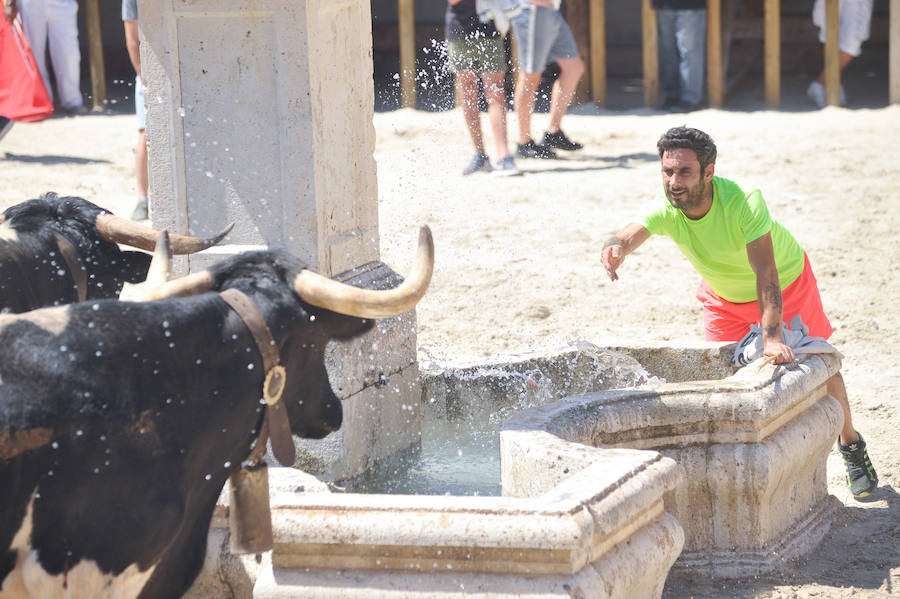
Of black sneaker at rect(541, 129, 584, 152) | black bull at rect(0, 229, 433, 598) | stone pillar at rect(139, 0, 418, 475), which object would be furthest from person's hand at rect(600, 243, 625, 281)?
black sneaker at rect(541, 129, 584, 152)

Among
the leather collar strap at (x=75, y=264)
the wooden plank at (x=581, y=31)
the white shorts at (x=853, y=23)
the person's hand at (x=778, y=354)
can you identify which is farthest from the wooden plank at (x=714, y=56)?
the leather collar strap at (x=75, y=264)

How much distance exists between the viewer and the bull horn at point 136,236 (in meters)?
3.84

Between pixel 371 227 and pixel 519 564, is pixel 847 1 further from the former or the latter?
pixel 519 564

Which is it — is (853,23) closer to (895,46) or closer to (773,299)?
(895,46)

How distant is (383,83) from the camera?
585 inches

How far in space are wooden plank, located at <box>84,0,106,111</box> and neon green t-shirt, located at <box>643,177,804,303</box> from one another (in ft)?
33.1

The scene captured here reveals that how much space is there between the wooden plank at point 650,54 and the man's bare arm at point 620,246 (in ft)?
28.1

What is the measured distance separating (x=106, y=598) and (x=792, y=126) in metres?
10.2

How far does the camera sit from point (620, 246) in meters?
4.77

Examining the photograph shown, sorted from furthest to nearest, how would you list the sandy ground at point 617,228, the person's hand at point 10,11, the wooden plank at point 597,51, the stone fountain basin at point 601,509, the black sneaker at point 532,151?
the wooden plank at point 597,51 < the black sneaker at point 532,151 < the person's hand at point 10,11 < the sandy ground at point 617,228 < the stone fountain basin at point 601,509

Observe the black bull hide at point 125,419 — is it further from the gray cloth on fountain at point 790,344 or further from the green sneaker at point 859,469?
the green sneaker at point 859,469

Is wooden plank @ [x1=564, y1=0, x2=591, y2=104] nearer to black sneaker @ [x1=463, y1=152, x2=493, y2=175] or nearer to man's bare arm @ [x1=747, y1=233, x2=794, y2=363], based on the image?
black sneaker @ [x1=463, y1=152, x2=493, y2=175]

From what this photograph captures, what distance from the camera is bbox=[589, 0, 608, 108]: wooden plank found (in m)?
13.1

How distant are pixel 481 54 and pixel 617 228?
2.35 meters
